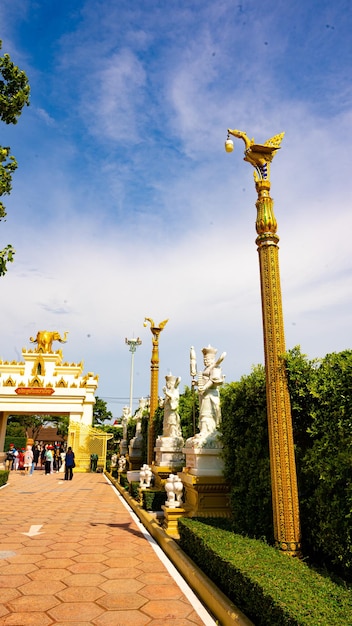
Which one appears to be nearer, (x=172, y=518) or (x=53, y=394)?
(x=172, y=518)

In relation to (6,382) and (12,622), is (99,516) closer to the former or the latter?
(12,622)

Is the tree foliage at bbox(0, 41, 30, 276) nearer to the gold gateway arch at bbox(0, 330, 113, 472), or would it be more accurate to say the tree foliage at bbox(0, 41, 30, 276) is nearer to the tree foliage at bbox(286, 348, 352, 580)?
the tree foliage at bbox(286, 348, 352, 580)

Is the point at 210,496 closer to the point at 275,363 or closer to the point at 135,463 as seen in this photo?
the point at 275,363

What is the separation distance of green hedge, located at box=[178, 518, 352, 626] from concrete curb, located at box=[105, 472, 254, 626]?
3.0 inches

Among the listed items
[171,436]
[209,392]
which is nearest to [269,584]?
[209,392]

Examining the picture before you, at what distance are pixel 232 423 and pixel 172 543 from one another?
75.4 inches

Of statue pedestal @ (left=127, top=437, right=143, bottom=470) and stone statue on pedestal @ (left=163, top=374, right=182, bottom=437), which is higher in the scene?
stone statue on pedestal @ (left=163, top=374, right=182, bottom=437)

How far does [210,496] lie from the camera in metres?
7.14

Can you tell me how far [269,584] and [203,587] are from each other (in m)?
1.26

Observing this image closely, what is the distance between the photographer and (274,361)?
15.3 feet

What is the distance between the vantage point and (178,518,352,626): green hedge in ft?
8.86

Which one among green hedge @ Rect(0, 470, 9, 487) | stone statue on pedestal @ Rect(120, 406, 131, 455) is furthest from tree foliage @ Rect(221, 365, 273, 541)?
stone statue on pedestal @ Rect(120, 406, 131, 455)

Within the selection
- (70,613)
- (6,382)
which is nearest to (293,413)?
(70,613)

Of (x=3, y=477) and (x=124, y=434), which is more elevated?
(x=124, y=434)
